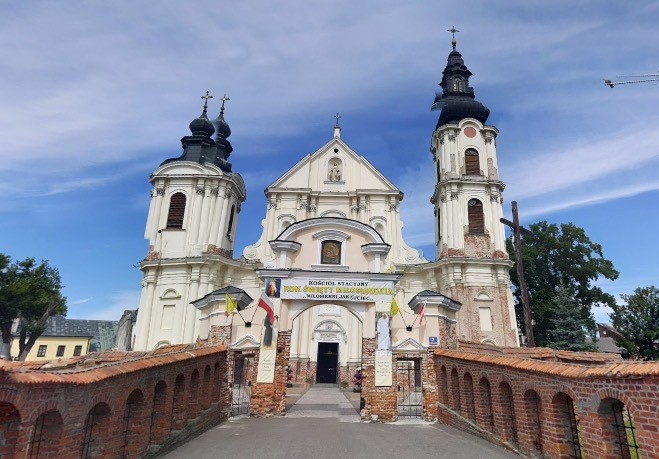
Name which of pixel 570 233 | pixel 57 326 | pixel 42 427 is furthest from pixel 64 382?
pixel 57 326

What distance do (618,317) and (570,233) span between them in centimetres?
1666

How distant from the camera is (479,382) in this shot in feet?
35.3

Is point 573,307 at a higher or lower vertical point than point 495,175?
lower

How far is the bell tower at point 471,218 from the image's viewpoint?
2588cm

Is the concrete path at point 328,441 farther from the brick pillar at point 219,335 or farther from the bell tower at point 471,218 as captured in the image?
the bell tower at point 471,218

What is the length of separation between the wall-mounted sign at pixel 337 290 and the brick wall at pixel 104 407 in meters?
3.83

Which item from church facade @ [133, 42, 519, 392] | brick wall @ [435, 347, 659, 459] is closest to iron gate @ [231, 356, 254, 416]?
church facade @ [133, 42, 519, 392]

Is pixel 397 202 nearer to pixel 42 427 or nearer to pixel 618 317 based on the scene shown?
pixel 618 317

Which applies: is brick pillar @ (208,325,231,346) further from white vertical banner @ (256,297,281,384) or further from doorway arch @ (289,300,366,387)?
doorway arch @ (289,300,366,387)

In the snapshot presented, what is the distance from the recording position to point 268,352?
13.8 meters

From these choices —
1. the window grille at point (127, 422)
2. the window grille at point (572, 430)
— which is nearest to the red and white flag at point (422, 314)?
the window grille at point (572, 430)

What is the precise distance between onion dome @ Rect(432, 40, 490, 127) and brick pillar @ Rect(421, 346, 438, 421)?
71.0ft

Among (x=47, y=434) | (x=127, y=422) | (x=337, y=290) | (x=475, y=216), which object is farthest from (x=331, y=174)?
(x=47, y=434)

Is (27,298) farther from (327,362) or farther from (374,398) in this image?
(374,398)
